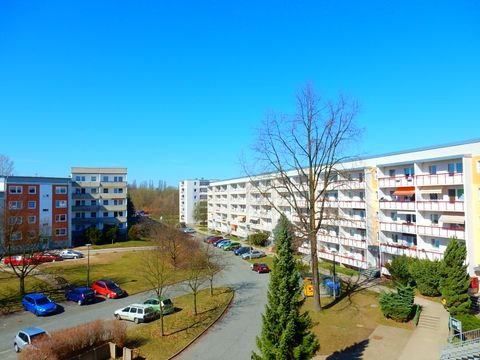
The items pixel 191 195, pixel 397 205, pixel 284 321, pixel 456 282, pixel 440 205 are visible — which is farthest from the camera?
pixel 191 195

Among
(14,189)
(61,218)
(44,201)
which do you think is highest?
(14,189)

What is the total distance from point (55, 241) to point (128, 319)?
4161cm

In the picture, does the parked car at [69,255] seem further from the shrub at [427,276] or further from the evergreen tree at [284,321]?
the evergreen tree at [284,321]

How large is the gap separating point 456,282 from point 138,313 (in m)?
22.7

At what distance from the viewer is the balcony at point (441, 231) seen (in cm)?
3173

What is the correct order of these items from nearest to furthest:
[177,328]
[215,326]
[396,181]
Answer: [177,328] < [215,326] < [396,181]

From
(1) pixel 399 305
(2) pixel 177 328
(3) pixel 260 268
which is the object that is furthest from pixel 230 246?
(1) pixel 399 305

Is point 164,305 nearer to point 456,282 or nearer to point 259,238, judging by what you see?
point 456,282

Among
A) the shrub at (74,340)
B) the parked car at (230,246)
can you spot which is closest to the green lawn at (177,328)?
the shrub at (74,340)

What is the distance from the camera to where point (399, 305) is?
26234 mm

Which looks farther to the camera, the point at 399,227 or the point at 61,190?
the point at 61,190

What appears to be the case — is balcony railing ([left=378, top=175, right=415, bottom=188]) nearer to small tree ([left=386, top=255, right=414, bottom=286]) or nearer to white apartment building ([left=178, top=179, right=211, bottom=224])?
small tree ([left=386, top=255, right=414, bottom=286])

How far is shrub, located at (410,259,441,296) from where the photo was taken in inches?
1234

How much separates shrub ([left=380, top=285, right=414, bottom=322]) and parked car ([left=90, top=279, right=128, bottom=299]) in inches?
906
